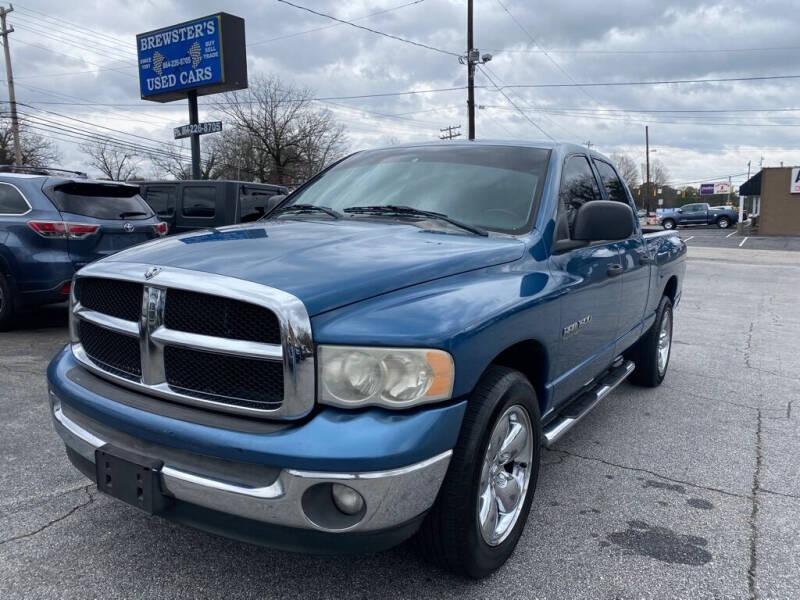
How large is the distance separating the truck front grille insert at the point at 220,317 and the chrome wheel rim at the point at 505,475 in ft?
2.96

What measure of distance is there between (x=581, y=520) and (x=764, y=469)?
4.59 feet

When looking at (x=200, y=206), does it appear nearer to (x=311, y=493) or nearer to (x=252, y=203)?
(x=252, y=203)

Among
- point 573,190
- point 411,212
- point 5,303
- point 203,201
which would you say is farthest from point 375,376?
point 203,201

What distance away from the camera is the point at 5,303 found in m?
6.71

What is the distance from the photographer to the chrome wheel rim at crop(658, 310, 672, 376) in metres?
5.30

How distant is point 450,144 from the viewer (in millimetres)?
3785

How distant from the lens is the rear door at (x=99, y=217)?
6777 mm

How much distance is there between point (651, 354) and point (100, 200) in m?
6.00

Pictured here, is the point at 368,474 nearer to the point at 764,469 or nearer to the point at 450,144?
the point at 450,144

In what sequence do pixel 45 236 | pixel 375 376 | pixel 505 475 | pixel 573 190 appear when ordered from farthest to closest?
1. pixel 45 236
2. pixel 573 190
3. pixel 505 475
4. pixel 375 376

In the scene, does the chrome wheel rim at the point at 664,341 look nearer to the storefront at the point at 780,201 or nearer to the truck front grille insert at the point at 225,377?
the truck front grille insert at the point at 225,377

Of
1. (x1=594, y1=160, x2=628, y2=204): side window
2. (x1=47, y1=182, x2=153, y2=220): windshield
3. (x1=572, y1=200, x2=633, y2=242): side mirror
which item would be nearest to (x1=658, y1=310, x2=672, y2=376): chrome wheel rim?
(x1=594, y1=160, x2=628, y2=204): side window

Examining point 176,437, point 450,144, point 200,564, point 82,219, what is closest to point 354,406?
point 176,437

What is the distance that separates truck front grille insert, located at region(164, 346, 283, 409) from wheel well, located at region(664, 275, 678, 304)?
4261 mm
